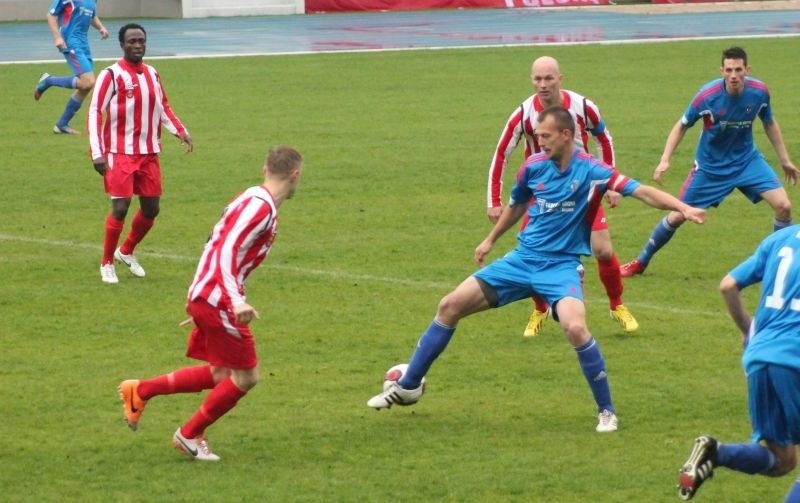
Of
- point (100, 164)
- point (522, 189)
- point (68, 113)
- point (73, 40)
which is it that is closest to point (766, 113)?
point (522, 189)

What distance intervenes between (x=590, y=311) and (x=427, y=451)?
143 inches

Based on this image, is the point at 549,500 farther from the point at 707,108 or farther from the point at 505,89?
the point at 505,89

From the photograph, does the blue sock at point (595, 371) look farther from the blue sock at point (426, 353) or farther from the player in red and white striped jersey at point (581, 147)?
the player in red and white striped jersey at point (581, 147)

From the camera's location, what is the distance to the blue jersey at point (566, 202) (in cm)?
848

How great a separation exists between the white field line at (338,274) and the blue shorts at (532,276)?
3.00 m

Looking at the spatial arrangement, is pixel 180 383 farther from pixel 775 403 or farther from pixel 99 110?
pixel 99 110

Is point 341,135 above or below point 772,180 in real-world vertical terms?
below

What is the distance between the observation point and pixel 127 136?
1242cm

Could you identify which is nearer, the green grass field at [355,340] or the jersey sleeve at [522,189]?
the green grass field at [355,340]

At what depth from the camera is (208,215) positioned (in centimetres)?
1510

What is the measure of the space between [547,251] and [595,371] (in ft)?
2.62

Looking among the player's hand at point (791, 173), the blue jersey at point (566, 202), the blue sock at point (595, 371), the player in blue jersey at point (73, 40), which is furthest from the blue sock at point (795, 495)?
the player in blue jersey at point (73, 40)

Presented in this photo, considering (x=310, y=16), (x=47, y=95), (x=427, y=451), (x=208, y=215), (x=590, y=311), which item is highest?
(x=427, y=451)

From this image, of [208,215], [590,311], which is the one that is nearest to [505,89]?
[208,215]
